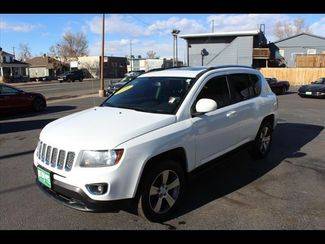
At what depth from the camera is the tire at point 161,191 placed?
4350 millimetres

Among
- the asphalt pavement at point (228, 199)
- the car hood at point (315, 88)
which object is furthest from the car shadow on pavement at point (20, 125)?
the car hood at point (315, 88)

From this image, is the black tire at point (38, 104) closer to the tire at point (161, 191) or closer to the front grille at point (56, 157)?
the front grille at point (56, 157)

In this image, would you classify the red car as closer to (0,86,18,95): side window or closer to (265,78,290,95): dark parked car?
(0,86,18,95): side window

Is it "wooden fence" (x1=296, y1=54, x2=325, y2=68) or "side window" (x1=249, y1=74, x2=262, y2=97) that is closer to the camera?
"side window" (x1=249, y1=74, x2=262, y2=97)

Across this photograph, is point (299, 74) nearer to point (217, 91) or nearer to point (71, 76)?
point (71, 76)

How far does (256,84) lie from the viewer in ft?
23.5

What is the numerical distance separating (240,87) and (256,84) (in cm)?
83

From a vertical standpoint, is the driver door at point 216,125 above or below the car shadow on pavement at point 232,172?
above

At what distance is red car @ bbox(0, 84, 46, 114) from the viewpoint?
15.1 m

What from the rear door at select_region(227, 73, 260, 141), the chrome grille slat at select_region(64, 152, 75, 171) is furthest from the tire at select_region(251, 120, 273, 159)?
the chrome grille slat at select_region(64, 152, 75, 171)

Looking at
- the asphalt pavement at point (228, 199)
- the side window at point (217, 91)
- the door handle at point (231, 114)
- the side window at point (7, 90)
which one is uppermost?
the side window at point (217, 91)

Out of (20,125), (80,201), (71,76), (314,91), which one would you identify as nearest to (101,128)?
(80,201)
